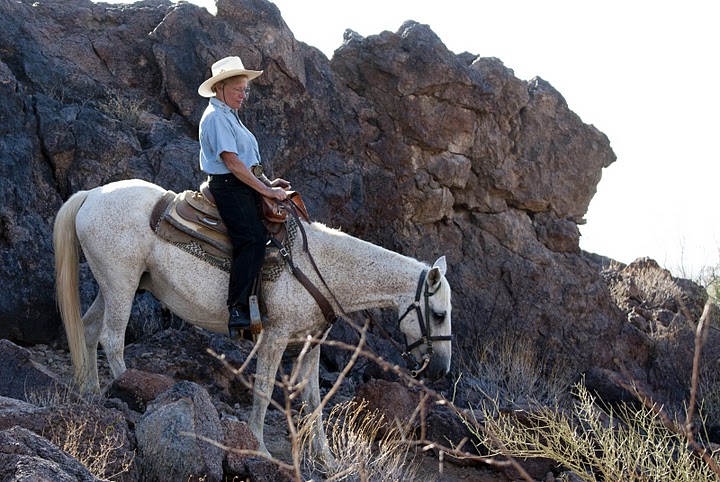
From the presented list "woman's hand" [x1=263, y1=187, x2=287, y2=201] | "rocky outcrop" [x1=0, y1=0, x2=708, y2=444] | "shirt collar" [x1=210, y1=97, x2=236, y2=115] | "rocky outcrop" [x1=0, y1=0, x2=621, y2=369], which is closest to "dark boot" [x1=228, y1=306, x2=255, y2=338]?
"woman's hand" [x1=263, y1=187, x2=287, y2=201]

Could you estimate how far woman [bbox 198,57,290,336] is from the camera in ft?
23.7

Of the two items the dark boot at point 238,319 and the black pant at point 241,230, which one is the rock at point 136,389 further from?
the black pant at point 241,230

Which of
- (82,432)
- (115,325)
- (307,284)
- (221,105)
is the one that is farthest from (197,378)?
(82,432)

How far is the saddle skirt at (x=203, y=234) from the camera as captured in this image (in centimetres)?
748

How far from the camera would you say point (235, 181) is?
24.4 feet

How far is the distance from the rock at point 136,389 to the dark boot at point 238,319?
722 mm

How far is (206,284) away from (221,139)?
1.25m

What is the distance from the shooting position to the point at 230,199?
7383 mm

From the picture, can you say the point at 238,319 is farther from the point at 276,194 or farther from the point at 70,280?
the point at 70,280

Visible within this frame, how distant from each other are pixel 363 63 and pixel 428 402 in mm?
6260

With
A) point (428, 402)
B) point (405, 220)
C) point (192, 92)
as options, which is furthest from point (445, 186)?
point (428, 402)

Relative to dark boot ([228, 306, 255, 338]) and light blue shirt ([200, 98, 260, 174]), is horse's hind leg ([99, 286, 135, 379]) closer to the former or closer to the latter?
dark boot ([228, 306, 255, 338])

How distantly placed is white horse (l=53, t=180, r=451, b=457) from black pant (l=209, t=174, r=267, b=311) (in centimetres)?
27

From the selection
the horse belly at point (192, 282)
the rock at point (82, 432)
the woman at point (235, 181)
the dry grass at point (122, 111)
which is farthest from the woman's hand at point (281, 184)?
the dry grass at point (122, 111)
